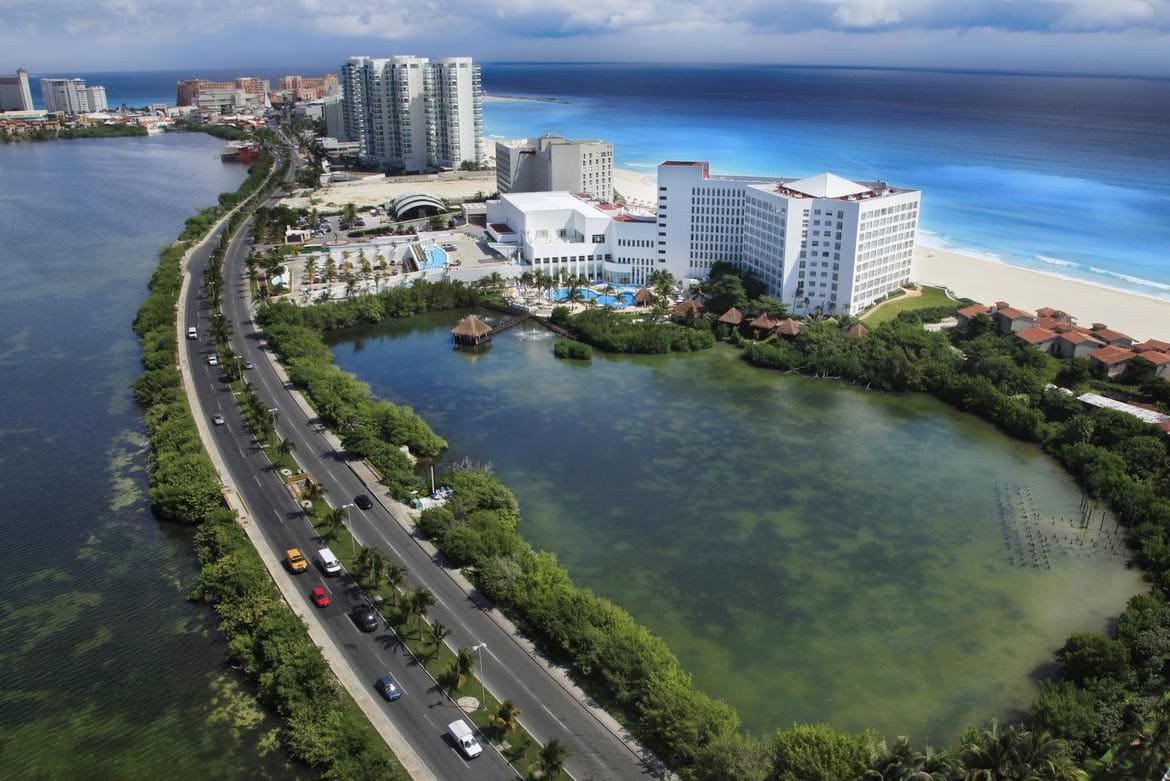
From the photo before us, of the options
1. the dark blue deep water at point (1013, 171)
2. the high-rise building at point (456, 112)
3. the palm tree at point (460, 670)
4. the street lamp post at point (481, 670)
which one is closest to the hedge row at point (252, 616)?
the palm tree at point (460, 670)

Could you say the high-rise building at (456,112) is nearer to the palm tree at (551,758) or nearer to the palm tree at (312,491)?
the palm tree at (312,491)

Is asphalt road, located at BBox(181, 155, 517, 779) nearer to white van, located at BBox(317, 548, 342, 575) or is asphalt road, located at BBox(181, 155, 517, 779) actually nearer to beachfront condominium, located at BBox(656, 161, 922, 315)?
white van, located at BBox(317, 548, 342, 575)

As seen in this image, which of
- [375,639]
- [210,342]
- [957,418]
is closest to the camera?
[375,639]

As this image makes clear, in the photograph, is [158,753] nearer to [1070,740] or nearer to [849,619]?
[849,619]

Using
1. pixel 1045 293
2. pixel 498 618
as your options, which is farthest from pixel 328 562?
pixel 1045 293

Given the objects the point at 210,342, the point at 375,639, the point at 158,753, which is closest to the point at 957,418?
the point at 375,639
